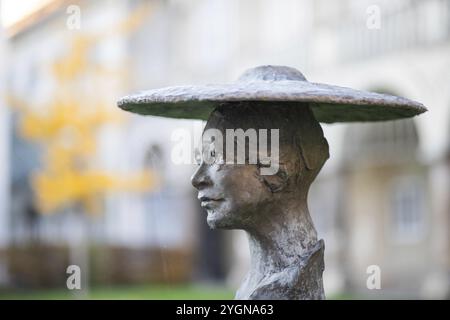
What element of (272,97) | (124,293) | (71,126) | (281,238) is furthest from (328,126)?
(272,97)

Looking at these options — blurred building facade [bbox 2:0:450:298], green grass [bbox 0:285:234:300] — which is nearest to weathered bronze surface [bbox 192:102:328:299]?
blurred building facade [bbox 2:0:450:298]

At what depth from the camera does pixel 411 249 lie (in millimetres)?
21562

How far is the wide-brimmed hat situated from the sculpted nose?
A: 33cm

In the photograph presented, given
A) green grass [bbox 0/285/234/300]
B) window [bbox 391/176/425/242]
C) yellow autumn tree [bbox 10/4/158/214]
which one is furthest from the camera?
yellow autumn tree [bbox 10/4/158/214]

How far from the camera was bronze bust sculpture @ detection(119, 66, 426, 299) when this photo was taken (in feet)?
16.1

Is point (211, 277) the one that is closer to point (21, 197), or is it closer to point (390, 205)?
point (390, 205)

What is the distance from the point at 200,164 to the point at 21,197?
32560mm

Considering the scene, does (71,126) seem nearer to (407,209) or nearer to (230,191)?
(407,209)

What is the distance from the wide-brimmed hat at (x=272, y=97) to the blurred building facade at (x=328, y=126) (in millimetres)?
9956

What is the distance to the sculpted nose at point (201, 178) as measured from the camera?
497cm

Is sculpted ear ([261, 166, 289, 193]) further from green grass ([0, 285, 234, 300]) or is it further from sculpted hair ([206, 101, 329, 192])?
green grass ([0, 285, 234, 300])

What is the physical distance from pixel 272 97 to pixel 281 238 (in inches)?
32.4

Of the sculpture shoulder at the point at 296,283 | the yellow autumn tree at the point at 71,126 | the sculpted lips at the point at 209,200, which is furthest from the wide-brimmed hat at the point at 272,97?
the yellow autumn tree at the point at 71,126
